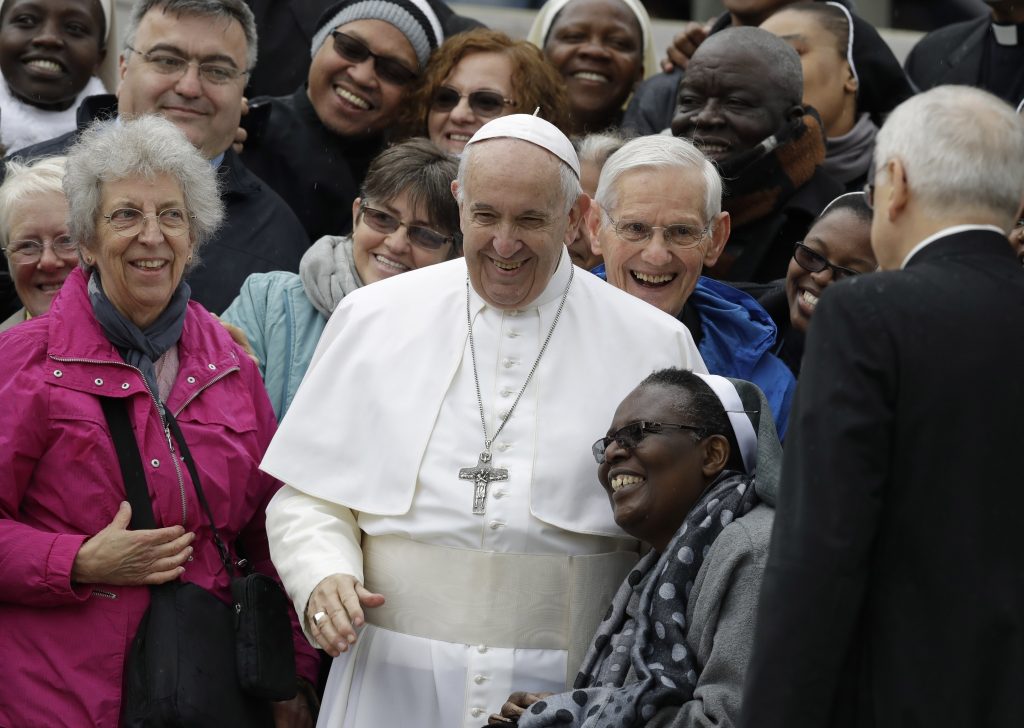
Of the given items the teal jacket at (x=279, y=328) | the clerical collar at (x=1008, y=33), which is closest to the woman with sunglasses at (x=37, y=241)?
the teal jacket at (x=279, y=328)

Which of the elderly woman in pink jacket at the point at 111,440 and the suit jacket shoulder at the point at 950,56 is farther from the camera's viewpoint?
the suit jacket shoulder at the point at 950,56

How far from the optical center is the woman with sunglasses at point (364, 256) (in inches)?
198

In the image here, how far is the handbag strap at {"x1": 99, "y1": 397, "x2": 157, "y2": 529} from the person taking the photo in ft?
13.6

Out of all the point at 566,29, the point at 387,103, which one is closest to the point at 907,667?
the point at 387,103

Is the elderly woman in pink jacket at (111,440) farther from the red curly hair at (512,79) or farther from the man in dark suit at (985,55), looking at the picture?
the man in dark suit at (985,55)

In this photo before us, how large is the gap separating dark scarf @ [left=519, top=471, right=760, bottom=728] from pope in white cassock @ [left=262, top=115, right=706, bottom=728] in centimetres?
28

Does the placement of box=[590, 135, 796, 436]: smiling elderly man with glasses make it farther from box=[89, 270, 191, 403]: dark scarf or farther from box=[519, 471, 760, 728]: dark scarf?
box=[89, 270, 191, 403]: dark scarf

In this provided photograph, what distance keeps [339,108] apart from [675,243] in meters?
1.98

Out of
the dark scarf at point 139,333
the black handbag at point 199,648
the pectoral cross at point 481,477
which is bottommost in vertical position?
the black handbag at point 199,648

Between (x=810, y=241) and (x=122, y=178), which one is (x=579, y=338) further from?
(x=122, y=178)

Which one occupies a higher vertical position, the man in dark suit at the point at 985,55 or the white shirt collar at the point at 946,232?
the man in dark suit at the point at 985,55

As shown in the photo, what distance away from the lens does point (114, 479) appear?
415cm

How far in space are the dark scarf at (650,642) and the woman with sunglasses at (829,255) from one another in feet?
4.05

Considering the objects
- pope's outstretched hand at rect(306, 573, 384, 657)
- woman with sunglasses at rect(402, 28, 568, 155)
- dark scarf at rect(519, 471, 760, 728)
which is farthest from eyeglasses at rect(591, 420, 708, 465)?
woman with sunglasses at rect(402, 28, 568, 155)
